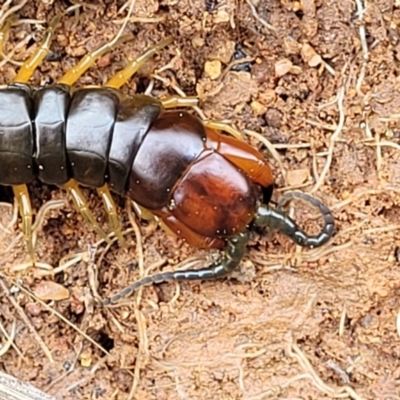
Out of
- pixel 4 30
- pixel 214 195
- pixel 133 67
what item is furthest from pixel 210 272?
pixel 4 30

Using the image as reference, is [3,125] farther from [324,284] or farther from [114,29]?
[324,284]

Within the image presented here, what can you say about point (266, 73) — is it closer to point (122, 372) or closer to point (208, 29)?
point (208, 29)

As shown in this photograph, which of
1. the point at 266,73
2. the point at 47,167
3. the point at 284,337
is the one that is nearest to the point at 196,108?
the point at 266,73

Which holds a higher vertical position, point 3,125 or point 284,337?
point 3,125

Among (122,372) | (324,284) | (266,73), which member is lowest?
(122,372)

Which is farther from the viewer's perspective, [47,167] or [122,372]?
[122,372]
